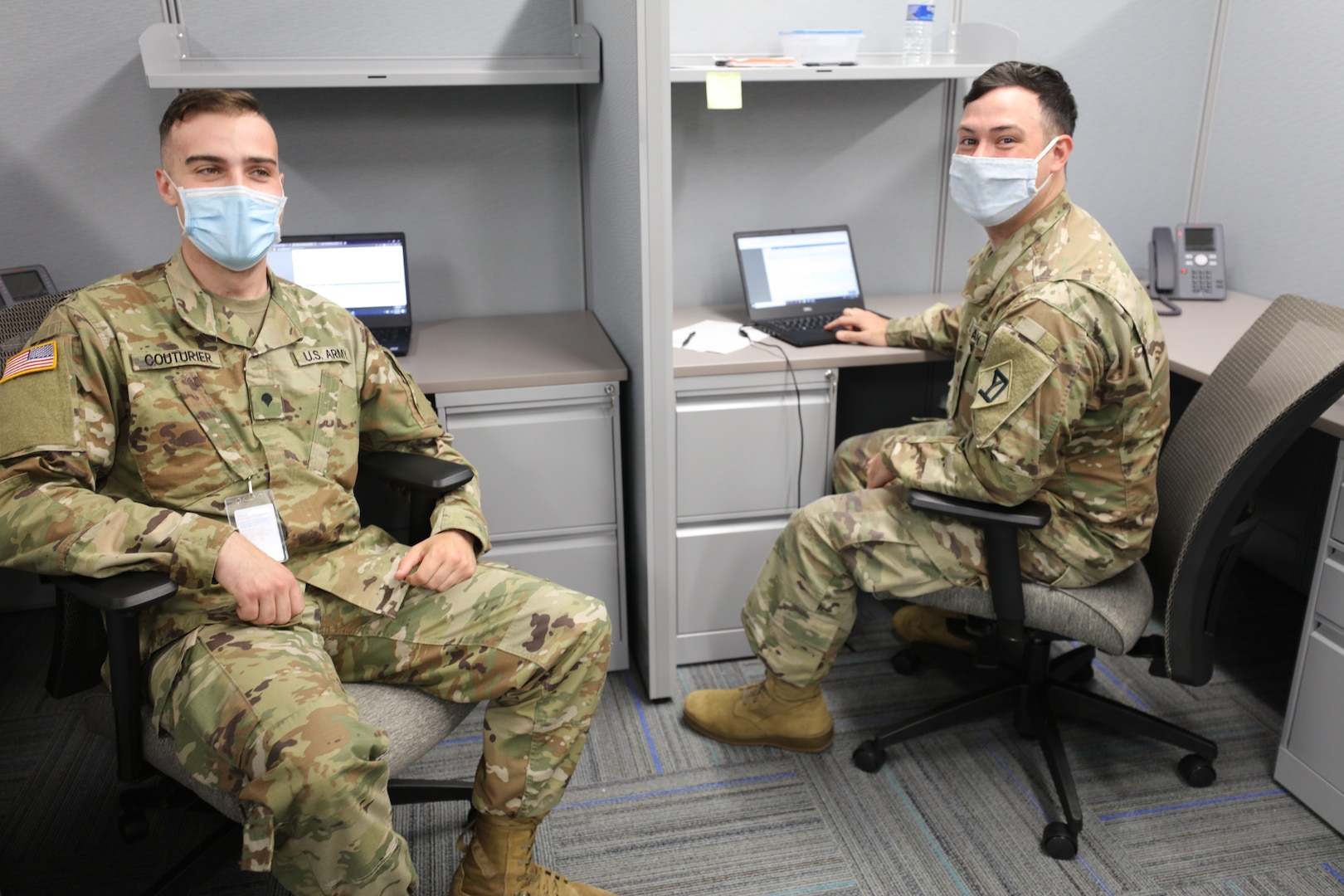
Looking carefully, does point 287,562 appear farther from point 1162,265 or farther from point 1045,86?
point 1162,265

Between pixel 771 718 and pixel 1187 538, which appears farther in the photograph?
pixel 771 718

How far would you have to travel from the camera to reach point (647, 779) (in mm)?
1688

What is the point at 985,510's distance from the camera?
142 cm

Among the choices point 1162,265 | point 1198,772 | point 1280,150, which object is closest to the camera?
point 1198,772

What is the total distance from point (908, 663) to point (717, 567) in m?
0.43

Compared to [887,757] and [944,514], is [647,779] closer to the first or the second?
[887,757]

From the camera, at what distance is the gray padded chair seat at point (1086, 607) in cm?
146

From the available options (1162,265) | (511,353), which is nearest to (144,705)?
(511,353)

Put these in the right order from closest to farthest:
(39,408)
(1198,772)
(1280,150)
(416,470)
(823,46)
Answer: (39,408)
(416,470)
(1198,772)
(823,46)
(1280,150)

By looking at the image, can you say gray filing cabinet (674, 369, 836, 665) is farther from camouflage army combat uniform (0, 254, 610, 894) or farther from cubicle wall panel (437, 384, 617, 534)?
camouflage army combat uniform (0, 254, 610, 894)

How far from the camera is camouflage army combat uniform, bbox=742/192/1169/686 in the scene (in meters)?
1.37

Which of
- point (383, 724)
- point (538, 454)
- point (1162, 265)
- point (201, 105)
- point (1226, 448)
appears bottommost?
point (383, 724)

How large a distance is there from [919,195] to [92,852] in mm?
1976

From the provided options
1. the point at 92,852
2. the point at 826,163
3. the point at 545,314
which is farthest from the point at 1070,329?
the point at 92,852
